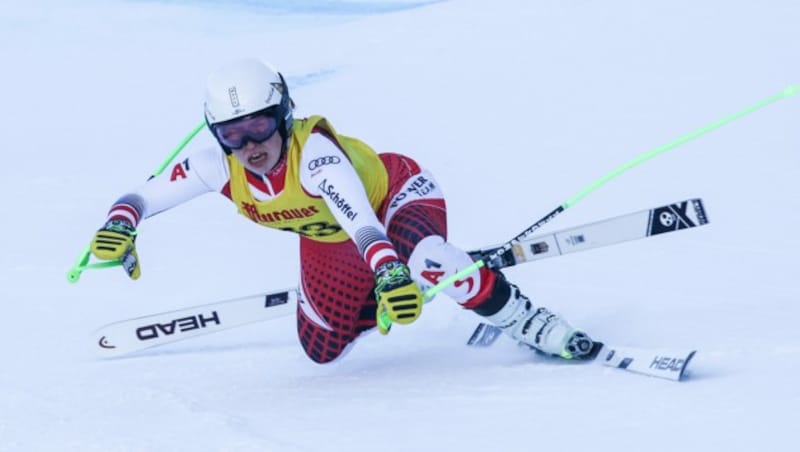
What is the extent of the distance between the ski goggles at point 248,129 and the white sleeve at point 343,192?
146mm

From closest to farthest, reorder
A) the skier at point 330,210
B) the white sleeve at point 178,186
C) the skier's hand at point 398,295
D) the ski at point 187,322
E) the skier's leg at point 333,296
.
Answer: the skier's hand at point 398,295
the skier at point 330,210
the white sleeve at point 178,186
the skier's leg at point 333,296
the ski at point 187,322

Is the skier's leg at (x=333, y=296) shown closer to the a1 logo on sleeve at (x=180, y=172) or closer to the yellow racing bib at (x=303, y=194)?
the yellow racing bib at (x=303, y=194)

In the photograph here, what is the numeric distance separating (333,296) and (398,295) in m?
1.07

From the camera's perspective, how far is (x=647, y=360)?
13.0ft

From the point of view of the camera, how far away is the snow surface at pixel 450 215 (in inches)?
146

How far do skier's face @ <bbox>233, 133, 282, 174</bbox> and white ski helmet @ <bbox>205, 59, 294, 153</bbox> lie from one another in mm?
37

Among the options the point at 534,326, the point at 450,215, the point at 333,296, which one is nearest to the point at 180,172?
the point at 333,296

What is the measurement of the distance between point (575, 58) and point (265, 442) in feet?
18.5

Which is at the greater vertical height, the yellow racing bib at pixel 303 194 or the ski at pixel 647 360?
the yellow racing bib at pixel 303 194

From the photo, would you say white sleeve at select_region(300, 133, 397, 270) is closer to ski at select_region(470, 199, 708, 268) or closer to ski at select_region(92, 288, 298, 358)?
ski at select_region(470, 199, 708, 268)

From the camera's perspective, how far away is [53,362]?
4.90 m

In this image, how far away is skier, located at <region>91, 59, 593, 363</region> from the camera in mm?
4020

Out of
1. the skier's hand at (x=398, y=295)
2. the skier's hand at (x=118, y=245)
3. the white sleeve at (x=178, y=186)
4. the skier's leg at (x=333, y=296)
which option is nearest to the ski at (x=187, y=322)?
the skier's leg at (x=333, y=296)

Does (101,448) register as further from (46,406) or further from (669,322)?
(669,322)
